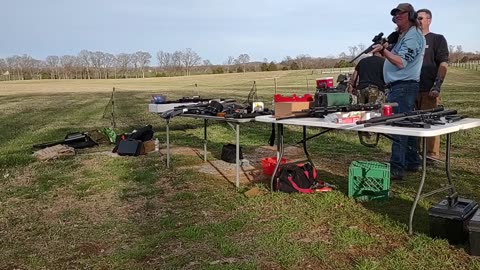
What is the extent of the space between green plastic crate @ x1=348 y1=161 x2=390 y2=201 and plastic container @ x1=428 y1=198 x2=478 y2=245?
0.96m

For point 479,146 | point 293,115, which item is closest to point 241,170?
point 293,115

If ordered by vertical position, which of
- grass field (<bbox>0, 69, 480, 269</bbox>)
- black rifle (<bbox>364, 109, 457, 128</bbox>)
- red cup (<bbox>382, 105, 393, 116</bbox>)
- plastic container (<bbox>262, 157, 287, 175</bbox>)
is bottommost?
grass field (<bbox>0, 69, 480, 269</bbox>)

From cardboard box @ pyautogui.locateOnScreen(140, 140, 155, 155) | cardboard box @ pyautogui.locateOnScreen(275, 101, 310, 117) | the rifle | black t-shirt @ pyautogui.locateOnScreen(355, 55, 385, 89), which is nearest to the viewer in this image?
cardboard box @ pyautogui.locateOnScreen(275, 101, 310, 117)

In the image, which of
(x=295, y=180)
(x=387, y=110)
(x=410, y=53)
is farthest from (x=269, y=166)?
(x=410, y=53)

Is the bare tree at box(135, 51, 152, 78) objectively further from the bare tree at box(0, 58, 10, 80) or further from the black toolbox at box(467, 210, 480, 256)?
the black toolbox at box(467, 210, 480, 256)

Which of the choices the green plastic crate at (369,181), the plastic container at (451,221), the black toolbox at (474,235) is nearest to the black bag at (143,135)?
the green plastic crate at (369,181)

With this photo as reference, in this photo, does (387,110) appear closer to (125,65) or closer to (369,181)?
(369,181)

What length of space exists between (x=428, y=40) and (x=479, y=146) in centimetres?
261

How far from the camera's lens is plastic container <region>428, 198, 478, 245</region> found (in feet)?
10.6

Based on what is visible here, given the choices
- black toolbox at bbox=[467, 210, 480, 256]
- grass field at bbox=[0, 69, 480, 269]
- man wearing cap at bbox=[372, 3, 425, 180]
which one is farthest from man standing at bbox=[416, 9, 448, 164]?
black toolbox at bbox=[467, 210, 480, 256]

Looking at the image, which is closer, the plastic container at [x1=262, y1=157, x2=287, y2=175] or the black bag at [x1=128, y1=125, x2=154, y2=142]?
the plastic container at [x1=262, y1=157, x2=287, y2=175]

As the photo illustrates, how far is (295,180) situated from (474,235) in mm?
1958

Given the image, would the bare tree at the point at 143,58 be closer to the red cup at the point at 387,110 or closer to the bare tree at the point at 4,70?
the bare tree at the point at 4,70

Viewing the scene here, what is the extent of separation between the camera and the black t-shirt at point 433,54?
5.70 metres
